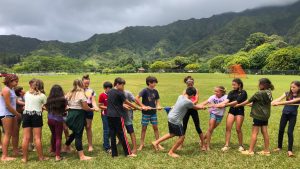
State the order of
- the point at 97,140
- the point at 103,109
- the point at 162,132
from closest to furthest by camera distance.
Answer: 1. the point at 103,109
2. the point at 97,140
3. the point at 162,132

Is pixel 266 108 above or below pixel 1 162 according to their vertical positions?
above

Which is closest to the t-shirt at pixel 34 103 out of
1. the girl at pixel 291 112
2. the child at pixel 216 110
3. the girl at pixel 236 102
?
the child at pixel 216 110

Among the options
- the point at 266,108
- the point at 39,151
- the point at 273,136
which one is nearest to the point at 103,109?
the point at 39,151

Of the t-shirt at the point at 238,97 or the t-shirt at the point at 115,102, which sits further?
the t-shirt at the point at 238,97

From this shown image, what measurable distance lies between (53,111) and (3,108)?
1.35 m

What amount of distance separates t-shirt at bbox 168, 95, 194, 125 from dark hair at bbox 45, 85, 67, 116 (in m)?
2.85

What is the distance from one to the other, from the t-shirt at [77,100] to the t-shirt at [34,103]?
0.68 meters

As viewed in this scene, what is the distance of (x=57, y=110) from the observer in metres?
7.60

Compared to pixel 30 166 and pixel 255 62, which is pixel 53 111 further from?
pixel 255 62

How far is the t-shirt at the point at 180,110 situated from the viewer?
25.9 feet

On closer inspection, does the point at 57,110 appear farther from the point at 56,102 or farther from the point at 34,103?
the point at 34,103

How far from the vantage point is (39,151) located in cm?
766

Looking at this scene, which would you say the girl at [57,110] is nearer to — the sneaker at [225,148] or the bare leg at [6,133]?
the bare leg at [6,133]

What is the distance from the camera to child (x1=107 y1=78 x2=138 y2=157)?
7.87 metres
